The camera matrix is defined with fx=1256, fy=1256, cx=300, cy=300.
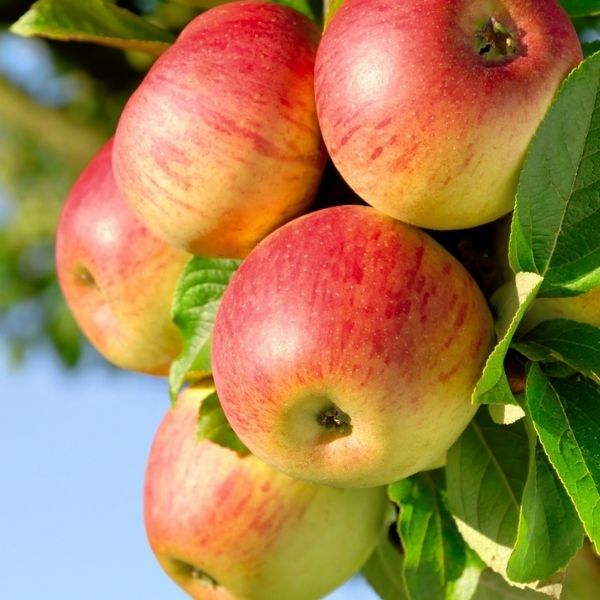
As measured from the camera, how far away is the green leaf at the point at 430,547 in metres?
1.57

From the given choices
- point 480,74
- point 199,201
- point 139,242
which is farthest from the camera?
point 139,242

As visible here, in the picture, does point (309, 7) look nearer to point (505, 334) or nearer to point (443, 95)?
point (443, 95)

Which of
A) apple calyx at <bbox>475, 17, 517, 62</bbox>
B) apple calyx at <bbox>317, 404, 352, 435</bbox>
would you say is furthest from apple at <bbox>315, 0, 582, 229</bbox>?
apple calyx at <bbox>317, 404, 352, 435</bbox>

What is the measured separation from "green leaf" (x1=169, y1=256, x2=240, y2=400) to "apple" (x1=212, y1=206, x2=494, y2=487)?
0.17m

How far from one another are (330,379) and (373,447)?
90 millimetres

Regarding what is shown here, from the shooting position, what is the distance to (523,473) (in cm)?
152

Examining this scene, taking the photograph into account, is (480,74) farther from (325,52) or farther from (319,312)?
(319,312)

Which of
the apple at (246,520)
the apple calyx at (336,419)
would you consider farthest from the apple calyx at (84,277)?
the apple calyx at (336,419)

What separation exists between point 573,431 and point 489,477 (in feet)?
0.87

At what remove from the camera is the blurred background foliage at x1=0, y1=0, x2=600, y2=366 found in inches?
96.7

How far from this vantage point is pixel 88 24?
1.58 m

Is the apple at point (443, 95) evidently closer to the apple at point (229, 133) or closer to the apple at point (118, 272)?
the apple at point (229, 133)

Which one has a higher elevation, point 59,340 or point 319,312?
point 319,312

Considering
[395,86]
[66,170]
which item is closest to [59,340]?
[66,170]
